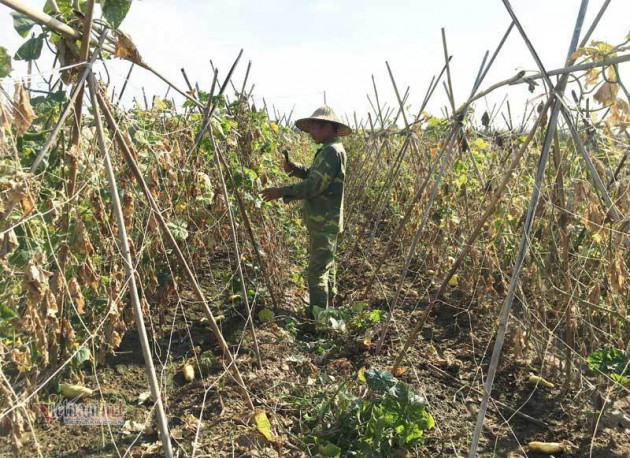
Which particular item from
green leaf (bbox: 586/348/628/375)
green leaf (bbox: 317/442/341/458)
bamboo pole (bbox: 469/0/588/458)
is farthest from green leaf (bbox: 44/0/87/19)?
green leaf (bbox: 586/348/628/375)

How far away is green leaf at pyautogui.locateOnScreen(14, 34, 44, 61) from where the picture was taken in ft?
5.11

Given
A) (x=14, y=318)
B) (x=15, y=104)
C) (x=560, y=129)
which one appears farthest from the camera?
(x=560, y=129)

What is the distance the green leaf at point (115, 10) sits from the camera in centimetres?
157

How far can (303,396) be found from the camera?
2621 mm

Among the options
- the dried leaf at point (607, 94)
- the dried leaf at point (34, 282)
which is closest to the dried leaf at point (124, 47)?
the dried leaf at point (34, 282)

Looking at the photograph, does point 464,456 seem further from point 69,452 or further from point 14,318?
point 14,318

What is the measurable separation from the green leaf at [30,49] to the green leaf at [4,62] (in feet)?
0.64

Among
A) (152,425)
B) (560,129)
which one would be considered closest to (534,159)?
(560,129)

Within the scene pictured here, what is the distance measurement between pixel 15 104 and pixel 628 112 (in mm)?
2007

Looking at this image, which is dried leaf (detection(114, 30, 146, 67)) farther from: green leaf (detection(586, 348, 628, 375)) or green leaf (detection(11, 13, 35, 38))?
green leaf (detection(586, 348, 628, 375))

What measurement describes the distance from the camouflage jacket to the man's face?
0.17 ft

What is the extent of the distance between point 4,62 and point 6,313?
804mm

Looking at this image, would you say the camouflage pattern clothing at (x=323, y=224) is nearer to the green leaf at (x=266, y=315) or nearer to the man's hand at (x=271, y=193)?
the man's hand at (x=271, y=193)

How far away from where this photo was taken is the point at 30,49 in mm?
1566
